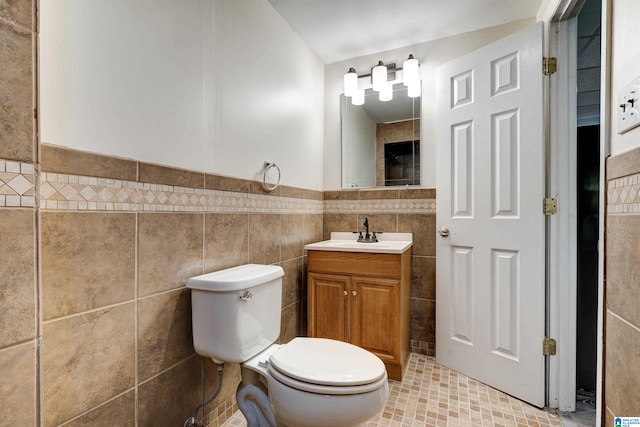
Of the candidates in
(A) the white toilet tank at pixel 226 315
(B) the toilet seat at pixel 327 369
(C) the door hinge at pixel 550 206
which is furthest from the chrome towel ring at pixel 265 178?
(C) the door hinge at pixel 550 206

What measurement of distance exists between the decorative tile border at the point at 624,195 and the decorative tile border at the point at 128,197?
143cm

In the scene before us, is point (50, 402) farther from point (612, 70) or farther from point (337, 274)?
point (612, 70)

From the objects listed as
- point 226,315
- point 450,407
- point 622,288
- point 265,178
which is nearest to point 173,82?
point 265,178

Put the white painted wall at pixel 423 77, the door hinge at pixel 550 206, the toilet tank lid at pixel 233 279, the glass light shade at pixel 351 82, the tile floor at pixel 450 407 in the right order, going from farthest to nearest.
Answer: the glass light shade at pixel 351 82
the white painted wall at pixel 423 77
the door hinge at pixel 550 206
the tile floor at pixel 450 407
the toilet tank lid at pixel 233 279

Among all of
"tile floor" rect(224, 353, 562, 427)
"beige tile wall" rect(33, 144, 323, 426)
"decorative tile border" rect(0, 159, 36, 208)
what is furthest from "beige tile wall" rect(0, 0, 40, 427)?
"tile floor" rect(224, 353, 562, 427)

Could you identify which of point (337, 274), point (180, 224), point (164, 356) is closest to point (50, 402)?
point (164, 356)

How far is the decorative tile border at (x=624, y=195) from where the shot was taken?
833mm

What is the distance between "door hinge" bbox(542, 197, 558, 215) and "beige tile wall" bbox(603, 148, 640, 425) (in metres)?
0.63

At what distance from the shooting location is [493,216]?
1.74m

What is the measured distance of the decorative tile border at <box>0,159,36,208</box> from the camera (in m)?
0.58

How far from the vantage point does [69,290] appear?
873 mm

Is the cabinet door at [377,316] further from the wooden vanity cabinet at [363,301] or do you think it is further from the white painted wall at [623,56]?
the white painted wall at [623,56]

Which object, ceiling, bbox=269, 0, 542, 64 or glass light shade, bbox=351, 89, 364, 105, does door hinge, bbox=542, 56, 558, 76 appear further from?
glass light shade, bbox=351, 89, 364, 105

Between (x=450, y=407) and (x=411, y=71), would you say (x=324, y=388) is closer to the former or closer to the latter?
(x=450, y=407)
